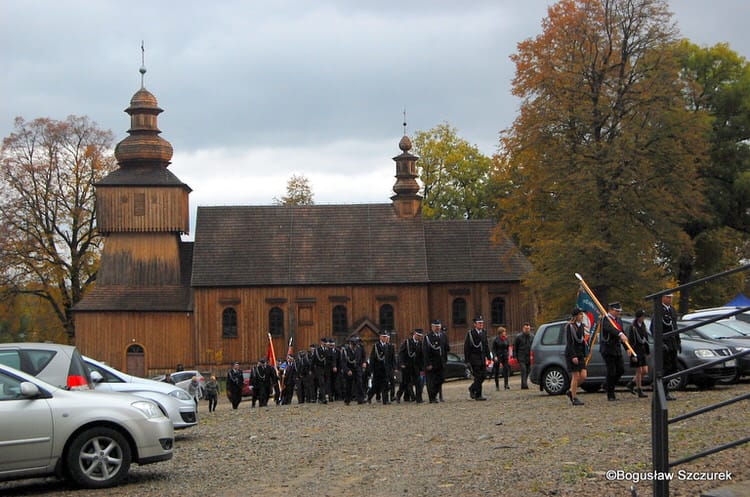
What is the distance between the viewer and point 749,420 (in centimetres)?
1369

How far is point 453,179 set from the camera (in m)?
76.7

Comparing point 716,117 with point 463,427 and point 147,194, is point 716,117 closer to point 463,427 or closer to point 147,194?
point 147,194

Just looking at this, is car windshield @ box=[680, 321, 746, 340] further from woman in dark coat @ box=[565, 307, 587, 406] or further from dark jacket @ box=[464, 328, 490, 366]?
woman in dark coat @ box=[565, 307, 587, 406]

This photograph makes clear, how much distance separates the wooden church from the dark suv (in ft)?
118

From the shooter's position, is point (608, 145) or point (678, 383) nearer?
point (678, 383)

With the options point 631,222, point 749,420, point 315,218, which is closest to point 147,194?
point 315,218

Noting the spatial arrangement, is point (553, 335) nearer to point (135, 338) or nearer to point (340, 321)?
point (340, 321)

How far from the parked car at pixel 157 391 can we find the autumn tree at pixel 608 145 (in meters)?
25.4

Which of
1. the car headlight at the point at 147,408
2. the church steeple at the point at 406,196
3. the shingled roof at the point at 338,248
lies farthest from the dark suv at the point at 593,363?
the church steeple at the point at 406,196

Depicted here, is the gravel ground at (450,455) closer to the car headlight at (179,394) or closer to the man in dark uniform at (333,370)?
the car headlight at (179,394)

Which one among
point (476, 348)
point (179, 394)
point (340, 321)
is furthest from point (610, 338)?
point (340, 321)

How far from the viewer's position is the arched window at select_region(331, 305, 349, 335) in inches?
2359

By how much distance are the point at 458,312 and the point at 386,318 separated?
426 cm

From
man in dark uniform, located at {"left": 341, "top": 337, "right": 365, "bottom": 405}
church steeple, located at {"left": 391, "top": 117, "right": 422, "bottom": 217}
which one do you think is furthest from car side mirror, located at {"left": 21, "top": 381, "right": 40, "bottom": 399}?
church steeple, located at {"left": 391, "top": 117, "right": 422, "bottom": 217}
